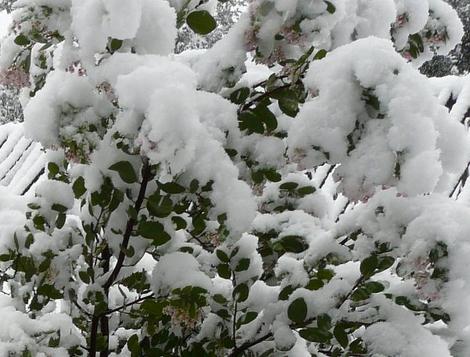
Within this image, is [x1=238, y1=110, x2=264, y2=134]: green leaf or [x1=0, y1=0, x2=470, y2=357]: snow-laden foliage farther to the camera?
[x1=238, y1=110, x2=264, y2=134]: green leaf

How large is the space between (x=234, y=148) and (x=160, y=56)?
8.8 inches

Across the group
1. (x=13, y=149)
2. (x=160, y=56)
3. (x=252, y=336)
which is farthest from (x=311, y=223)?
(x=13, y=149)

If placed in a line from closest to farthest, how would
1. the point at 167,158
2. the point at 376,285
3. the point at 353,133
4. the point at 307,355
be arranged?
the point at 167,158 < the point at 353,133 < the point at 376,285 < the point at 307,355

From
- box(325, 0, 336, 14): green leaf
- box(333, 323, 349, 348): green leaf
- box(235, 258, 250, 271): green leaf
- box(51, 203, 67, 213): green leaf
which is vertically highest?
box(325, 0, 336, 14): green leaf

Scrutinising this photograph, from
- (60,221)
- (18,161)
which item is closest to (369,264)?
(60,221)

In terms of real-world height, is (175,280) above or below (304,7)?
below

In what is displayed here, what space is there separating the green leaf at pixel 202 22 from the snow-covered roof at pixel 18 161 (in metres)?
3.07

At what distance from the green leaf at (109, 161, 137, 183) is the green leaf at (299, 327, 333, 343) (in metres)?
0.42

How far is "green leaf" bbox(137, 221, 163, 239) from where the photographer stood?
1.11 meters

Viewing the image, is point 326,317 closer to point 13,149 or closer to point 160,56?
point 160,56

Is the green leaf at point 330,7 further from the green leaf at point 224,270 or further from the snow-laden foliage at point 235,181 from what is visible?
the green leaf at point 224,270

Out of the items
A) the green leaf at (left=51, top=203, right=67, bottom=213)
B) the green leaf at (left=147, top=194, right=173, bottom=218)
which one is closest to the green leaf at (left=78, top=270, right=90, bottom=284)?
the green leaf at (left=51, top=203, right=67, bottom=213)

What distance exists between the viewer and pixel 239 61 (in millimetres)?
1233

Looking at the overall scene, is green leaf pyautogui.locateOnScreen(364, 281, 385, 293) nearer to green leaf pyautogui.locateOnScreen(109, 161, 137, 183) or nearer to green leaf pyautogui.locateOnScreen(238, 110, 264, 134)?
green leaf pyautogui.locateOnScreen(238, 110, 264, 134)
